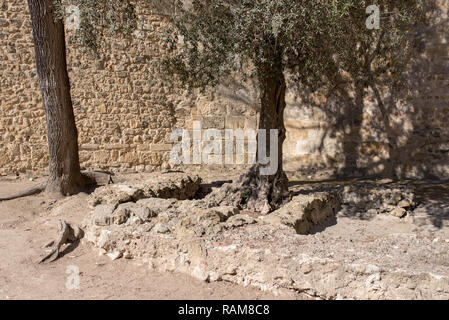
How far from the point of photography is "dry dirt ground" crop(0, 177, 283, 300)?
413cm

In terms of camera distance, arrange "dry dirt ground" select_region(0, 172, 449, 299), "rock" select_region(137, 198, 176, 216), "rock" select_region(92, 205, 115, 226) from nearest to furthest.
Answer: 1. "dry dirt ground" select_region(0, 172, 449, 299)
2. "rock" select_region(92, 205, 115, 226)
3. "rock" select_region(137, 198, 176, 216)

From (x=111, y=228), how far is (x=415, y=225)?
4.51 m

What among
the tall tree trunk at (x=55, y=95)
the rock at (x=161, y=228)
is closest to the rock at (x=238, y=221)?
the rock at (x=161, y=228)

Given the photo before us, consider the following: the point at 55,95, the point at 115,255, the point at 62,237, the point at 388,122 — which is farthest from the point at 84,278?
the point at 388,122

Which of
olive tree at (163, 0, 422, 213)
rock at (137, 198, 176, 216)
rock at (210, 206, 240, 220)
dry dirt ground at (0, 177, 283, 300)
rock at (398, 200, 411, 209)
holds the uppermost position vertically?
olive tree at (163, 0, 422, 213)

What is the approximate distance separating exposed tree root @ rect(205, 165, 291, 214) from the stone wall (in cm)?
298

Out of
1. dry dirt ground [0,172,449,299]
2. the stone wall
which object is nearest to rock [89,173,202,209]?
dry dirt ground [0,172,449,299]

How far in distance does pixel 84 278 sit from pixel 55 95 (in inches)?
140

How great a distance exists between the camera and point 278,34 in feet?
18.8

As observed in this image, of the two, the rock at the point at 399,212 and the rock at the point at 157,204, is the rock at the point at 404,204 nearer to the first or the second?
the rock at the point at 399,212

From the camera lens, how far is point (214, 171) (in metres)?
10.1

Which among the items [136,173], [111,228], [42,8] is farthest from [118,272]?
[136,173]

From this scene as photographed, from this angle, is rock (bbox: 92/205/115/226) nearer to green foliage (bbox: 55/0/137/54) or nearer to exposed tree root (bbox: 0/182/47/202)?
exposed tree root (bbox: 0/182/47/202)

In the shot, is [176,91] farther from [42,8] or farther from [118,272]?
[118,272]
